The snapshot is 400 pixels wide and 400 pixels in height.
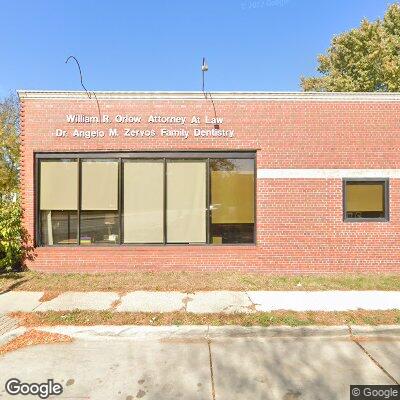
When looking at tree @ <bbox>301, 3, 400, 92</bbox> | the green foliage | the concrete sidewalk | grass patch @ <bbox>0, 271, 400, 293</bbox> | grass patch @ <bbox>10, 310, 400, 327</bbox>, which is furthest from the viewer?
tree @ <bbox>301, 3, 400, 92</bbox>

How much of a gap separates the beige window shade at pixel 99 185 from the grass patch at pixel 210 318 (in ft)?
12.3

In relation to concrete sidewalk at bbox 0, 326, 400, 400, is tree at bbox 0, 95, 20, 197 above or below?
above

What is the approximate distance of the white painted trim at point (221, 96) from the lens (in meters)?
9.33

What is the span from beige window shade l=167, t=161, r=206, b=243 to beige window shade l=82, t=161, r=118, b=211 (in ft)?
5.10

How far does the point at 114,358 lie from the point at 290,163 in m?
6.86

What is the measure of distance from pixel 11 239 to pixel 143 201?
377 cm

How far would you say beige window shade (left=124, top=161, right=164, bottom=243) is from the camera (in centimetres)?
945

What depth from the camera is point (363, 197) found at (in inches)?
375

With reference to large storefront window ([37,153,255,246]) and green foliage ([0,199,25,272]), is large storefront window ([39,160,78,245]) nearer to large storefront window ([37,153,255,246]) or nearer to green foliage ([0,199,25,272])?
large storefront window ([37,153,255,246])

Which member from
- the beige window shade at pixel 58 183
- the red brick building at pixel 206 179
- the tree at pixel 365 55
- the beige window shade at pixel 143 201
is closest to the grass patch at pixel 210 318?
the red brick building at pixel 206 179

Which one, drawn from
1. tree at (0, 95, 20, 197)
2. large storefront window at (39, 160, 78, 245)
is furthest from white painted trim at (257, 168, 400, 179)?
tree at (0, 95, 20, 197)

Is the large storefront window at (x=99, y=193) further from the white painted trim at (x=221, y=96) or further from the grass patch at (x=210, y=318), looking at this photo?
the grass patch at (x=210, y=318)

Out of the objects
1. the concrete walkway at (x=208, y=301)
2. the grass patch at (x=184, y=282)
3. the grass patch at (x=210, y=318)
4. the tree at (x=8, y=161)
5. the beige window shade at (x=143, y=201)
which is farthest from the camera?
the tree at (x=8, y=161)

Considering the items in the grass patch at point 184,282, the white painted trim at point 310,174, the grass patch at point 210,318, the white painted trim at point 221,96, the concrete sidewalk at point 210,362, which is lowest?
the concrete sidewalk at point 210,362
